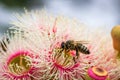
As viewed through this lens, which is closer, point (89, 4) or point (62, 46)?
point (62, 46)

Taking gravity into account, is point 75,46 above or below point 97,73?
above

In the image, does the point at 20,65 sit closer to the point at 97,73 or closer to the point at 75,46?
the point at 75,46

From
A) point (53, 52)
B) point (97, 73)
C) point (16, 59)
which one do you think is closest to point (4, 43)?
point (16, 59)

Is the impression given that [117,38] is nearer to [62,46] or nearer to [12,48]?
[62,46]

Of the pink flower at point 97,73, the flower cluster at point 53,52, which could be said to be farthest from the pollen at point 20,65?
the pink flower at point 97,73

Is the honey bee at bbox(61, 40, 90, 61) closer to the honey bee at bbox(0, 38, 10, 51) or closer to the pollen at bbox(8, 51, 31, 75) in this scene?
the pollen at bbox(8, 51, 31, 75)

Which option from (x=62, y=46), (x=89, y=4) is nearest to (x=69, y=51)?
(x=62, y=46)

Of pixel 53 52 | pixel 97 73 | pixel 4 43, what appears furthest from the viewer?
pixel 4 43

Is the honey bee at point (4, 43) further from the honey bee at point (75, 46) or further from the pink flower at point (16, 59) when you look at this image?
the honey bee at point (75, 46)
